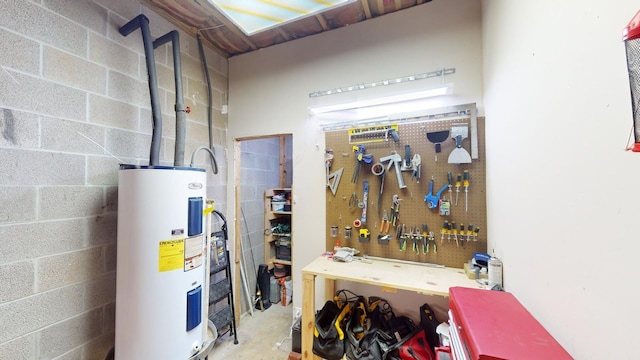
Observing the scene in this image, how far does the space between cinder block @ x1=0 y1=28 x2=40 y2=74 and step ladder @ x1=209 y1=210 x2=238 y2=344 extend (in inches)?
56.4

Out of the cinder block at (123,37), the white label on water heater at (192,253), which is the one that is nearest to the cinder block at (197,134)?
the cinder block at (123,37)

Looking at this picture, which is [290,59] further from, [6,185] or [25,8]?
[6,185]

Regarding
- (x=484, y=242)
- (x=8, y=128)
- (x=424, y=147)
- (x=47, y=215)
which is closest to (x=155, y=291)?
(x=47, y=215)

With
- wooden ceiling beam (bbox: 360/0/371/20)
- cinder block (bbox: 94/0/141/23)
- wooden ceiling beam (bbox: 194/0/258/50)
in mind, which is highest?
wooden ceiling beam (bbox: 360/0/371/20)

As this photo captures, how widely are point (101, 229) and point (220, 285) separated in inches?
42.3

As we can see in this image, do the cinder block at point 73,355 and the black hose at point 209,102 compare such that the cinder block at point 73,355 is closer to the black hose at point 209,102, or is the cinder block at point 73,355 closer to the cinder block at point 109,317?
the cinder block at point 109,317

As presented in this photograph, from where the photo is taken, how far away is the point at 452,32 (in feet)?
6.20

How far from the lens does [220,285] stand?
227 cm

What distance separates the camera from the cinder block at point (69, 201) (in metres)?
1.38

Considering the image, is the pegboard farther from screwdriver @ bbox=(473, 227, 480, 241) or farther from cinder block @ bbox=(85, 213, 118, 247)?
cinder block @ bbox=(85, 213, 118, 247)

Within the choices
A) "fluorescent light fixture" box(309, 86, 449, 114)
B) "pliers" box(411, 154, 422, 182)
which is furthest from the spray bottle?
"fluorescent light fixture" box(309, 86, 449, 114)

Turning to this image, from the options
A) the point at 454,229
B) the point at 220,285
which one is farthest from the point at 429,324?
the point at 220,285

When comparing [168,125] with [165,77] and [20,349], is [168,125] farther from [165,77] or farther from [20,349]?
[20,349]

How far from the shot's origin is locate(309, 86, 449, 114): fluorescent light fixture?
5.98 feet
